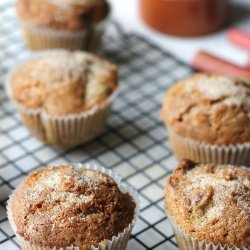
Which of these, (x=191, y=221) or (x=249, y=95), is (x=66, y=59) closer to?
(x=249, y=95)

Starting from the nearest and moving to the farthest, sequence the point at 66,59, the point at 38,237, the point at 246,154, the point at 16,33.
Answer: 1. the point at 38,237
2. the point at 246,154
3. the point at 66,59
4. the point at 16,33

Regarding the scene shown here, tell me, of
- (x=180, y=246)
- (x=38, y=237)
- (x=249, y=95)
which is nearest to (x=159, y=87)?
(x=249, y=95)

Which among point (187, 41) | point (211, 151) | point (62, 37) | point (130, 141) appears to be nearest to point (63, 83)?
point (130, 141)

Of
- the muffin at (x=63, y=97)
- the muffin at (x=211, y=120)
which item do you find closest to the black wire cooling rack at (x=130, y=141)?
the muffin at (x=63, y=97)

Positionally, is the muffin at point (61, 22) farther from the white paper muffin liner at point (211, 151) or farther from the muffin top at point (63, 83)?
the white paper muffin liner at point (211, 151)

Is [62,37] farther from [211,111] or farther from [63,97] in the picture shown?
[211,111]

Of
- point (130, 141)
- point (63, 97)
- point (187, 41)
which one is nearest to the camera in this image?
point (63, 97)

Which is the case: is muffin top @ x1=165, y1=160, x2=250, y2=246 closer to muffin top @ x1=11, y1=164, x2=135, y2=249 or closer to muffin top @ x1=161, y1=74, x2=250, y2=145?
muffin top @ x1=11, y1=164, x2=135, y2=249
